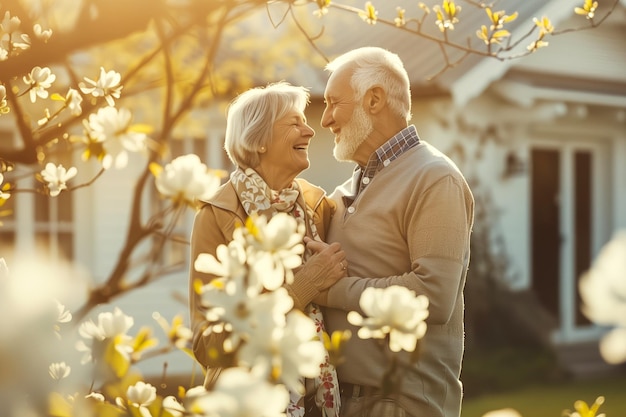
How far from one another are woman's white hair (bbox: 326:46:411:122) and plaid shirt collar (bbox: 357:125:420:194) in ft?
0.27

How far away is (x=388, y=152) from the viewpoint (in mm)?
3184

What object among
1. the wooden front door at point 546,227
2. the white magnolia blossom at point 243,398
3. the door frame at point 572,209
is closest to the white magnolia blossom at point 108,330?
the white magnolia blossom at point 243,398

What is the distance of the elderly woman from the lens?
2904 mm

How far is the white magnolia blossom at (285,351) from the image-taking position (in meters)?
1.32

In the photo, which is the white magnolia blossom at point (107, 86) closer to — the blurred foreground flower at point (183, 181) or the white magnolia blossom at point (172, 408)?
the blurred foreground flower at point (183, 181)

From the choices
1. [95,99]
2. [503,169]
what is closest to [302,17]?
[503,169]

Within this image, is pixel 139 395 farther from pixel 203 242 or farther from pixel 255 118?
pixel 255 118

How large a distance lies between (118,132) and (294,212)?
134 cm

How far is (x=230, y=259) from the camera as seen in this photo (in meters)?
1.46

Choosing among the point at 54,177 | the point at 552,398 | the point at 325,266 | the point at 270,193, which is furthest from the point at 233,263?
the point at 552,398

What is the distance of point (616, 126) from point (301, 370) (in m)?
12.4

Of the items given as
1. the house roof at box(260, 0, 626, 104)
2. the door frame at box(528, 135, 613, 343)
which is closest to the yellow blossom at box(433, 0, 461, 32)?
the house roof at box(260, 0, 626, 104)

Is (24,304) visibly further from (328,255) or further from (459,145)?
(459,145)

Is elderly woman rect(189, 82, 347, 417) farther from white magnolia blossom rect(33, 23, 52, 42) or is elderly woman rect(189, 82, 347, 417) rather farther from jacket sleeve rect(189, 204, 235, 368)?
white magnolia blossom rect(33, 23, 52, 42)
